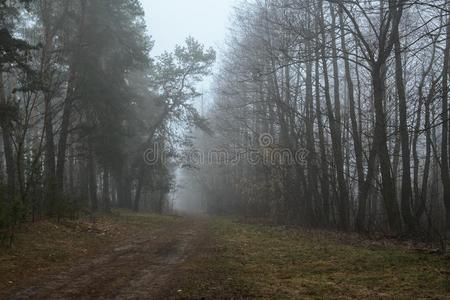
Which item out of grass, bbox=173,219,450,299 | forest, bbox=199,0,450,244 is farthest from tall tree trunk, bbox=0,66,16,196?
forest, bbox=199,0,450,244

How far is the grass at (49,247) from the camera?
27.3 feet

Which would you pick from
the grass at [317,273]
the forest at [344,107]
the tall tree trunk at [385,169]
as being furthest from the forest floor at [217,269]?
the forest at [344,107]

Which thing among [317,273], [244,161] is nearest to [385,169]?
[317,273]

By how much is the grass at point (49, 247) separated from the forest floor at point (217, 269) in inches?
0.9

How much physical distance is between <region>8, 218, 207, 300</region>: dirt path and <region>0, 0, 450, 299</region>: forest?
4 cm

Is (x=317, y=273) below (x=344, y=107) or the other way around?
below

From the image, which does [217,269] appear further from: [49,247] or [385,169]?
[385,169]

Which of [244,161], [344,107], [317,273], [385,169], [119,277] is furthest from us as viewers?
[244,161]

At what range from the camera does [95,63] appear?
22234 mm

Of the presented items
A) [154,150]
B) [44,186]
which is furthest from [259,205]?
[44,186]

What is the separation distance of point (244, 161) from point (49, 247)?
2468cm

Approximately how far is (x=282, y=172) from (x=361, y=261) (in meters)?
14.2

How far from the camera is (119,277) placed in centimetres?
782

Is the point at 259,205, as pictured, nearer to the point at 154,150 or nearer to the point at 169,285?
the point at 154,150
